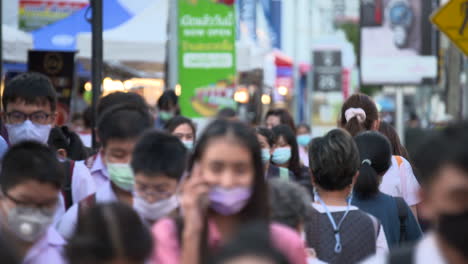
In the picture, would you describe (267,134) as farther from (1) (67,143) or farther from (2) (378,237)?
(2) (378,237)

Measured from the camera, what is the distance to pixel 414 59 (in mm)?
27531

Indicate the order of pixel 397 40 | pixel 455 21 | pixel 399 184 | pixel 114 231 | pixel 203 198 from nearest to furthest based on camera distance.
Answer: pixel 114 231
pixel 203 198
pixel 399 184
pixel 455 21
pixel 397 40

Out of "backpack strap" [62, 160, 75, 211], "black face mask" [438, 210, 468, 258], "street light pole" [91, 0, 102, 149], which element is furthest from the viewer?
"street light pole" [91, 0, 102, 149]

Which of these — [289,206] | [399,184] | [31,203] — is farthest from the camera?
[399,184]

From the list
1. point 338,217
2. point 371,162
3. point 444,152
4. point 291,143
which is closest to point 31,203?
point 444,152

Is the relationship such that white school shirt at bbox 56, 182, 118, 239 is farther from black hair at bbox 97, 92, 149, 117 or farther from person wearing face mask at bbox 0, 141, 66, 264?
black hair at bbox 97, 92, 149, 117

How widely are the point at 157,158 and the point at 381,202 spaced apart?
7.73ft

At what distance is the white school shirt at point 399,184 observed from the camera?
7.48 meters

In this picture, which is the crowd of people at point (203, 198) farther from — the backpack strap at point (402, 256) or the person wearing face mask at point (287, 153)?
the person wearing face mask at point (287, 153)

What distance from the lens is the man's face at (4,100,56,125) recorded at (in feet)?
21.4

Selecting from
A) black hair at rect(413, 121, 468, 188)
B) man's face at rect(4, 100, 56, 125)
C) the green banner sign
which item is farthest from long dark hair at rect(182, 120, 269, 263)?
the green banner sign

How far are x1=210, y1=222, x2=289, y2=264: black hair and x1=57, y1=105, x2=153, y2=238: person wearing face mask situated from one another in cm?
187

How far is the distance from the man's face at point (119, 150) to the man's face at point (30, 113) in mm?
1622

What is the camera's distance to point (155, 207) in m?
4.32
